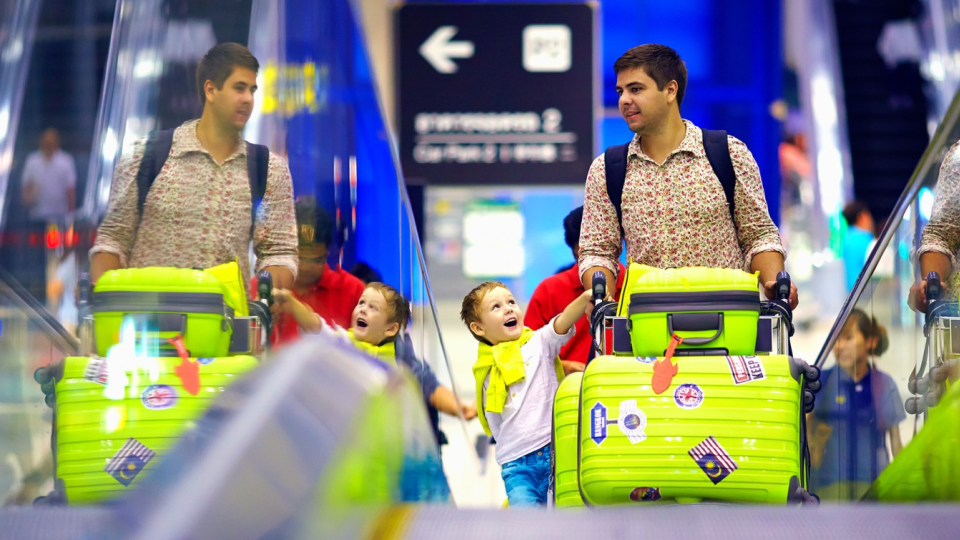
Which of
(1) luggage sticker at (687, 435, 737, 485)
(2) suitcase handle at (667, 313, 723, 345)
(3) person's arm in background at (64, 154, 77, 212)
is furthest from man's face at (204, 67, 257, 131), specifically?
(1) luggage sticker at (687, 435, 737, 485)

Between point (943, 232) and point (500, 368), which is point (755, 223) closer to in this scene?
point (943, 232)

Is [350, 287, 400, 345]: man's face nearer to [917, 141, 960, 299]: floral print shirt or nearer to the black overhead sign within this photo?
[917, 141, 960, 299]: floral print shirt

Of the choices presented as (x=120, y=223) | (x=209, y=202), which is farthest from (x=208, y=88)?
(x=120, y=223)

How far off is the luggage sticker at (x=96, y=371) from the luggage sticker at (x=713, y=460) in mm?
1689

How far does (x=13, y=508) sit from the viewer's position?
2.98 m

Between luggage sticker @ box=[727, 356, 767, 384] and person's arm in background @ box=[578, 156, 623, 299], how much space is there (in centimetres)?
74

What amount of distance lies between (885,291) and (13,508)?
3.25 meters

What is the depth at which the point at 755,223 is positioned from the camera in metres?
4.19

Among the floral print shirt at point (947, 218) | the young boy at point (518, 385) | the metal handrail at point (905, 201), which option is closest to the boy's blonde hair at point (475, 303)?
the young boy at point (518, 385)

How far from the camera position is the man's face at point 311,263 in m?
4.52

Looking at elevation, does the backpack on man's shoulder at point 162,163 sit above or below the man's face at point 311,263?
above

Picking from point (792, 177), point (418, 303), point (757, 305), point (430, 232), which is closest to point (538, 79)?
point (418, 303)

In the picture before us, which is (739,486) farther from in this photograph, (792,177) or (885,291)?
(792,177)

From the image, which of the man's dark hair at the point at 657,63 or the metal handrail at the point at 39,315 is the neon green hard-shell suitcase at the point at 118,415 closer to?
the metal handrail at the point at 39,315
